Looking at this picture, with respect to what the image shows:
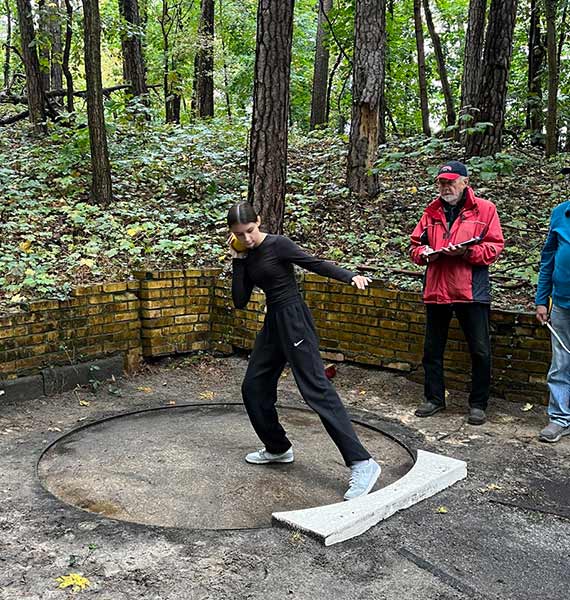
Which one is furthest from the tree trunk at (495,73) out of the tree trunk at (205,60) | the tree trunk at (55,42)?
the tree trunk at (205,60)

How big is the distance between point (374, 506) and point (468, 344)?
91.2 inches

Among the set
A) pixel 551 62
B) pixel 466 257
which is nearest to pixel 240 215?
pixel 466 257

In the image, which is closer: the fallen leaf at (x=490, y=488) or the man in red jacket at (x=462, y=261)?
the fallen leaf at (x=490, y=488)

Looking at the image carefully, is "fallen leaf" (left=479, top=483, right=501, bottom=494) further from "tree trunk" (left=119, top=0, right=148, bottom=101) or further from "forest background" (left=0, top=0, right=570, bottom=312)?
"tree trunk" (left=119, top=0, right=148, bottom=101)

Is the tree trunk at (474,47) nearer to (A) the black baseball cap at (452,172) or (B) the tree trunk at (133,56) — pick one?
(B) the tree trunk at (133,56)

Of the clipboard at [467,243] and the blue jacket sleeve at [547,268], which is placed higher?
the clipboard at [467,243]

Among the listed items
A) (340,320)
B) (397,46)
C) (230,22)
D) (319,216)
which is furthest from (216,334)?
(230,22)

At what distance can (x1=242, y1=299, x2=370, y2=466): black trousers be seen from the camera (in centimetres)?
402

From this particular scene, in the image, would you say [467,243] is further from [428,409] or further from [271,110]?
[271,110]

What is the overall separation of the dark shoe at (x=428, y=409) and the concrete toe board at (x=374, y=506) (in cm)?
126

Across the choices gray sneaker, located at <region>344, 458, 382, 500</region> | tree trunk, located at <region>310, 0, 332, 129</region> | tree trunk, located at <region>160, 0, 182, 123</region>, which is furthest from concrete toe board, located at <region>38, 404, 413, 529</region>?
tree trunk, located at <region>310, 0, 332, 129</region>

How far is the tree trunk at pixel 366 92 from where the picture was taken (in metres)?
9.41

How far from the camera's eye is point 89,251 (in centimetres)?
723

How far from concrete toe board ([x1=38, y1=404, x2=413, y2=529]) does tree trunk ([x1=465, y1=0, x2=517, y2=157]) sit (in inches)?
250
